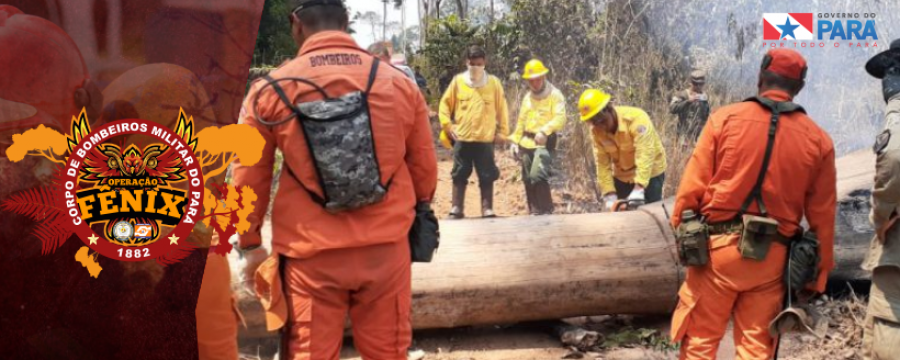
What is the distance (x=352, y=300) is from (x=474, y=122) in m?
5.15

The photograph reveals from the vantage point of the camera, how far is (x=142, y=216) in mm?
2773

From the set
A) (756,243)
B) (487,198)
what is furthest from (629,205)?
(487,198)

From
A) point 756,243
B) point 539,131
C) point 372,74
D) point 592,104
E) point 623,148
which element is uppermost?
point 372,74

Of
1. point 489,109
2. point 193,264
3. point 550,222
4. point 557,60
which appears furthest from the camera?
point 557,60

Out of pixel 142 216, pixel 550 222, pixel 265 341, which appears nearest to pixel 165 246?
pixel 142 216

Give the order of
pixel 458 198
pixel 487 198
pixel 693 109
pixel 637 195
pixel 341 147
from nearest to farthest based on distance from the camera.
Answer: pixel 341 147 < pixel 637 195 < pixel 458 198 < pixel 487 198 < pixel 693 109

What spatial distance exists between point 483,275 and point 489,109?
3808 millimetres

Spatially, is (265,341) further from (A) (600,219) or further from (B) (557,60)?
(B) (557,60)

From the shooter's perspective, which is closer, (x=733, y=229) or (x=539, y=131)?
(x=733, y=229)

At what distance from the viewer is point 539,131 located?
7633mm

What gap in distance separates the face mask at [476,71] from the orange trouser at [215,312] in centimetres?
516

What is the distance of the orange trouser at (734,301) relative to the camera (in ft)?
11.1

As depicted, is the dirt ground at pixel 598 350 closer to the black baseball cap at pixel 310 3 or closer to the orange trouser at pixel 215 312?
the orange trouser at pixel 215 312

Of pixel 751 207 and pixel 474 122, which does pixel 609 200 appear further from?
pixel 751 207
